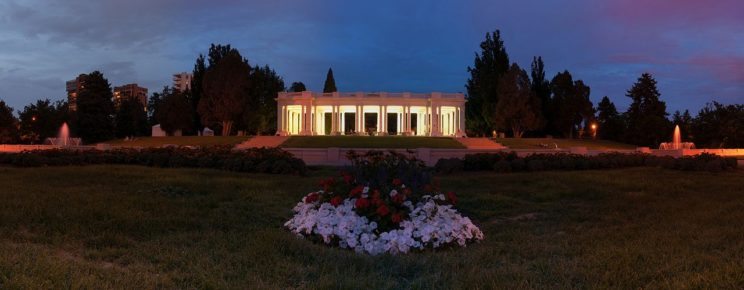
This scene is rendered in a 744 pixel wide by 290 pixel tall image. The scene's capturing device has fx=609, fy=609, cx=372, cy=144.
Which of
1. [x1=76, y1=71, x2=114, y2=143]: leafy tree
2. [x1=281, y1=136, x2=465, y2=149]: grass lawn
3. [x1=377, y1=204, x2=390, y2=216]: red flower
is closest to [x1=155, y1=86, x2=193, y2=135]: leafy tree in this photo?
[x1=76, y1=71, x2=114, y2=143]: leafy tree

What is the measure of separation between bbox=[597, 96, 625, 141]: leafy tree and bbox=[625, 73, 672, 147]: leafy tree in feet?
3.55

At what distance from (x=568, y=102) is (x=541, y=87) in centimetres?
342

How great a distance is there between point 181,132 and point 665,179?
51.1 m

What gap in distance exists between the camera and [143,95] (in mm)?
162625

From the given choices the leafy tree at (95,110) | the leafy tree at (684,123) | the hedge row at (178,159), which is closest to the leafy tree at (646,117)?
the leafy tree at (684,123)

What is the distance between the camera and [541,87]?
60594mm

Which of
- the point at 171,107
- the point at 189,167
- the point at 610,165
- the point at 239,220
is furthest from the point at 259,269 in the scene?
the point at 171,107

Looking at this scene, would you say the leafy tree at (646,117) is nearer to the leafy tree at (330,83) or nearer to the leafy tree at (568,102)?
the leafy tree at (568,102)

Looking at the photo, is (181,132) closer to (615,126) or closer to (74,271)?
(615,126)

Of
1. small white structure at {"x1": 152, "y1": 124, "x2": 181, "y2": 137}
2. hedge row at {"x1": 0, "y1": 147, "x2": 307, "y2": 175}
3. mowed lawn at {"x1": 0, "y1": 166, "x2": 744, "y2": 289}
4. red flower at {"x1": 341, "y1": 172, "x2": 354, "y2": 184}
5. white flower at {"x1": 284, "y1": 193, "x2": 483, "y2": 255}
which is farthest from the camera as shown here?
small white structure at {"x1": 152, "y1": 124, "x2": 181, "y2": 137}

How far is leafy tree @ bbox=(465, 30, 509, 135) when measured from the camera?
196 feet

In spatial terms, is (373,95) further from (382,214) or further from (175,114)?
(382,214)

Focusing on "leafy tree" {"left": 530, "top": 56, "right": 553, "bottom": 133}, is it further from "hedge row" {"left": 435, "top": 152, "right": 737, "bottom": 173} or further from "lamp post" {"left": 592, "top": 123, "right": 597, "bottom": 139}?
"hedge row" {"left": 435, "top": 152, "right": 737, "bottom": 173}

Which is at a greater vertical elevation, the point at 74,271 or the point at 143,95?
the point at 143,95
